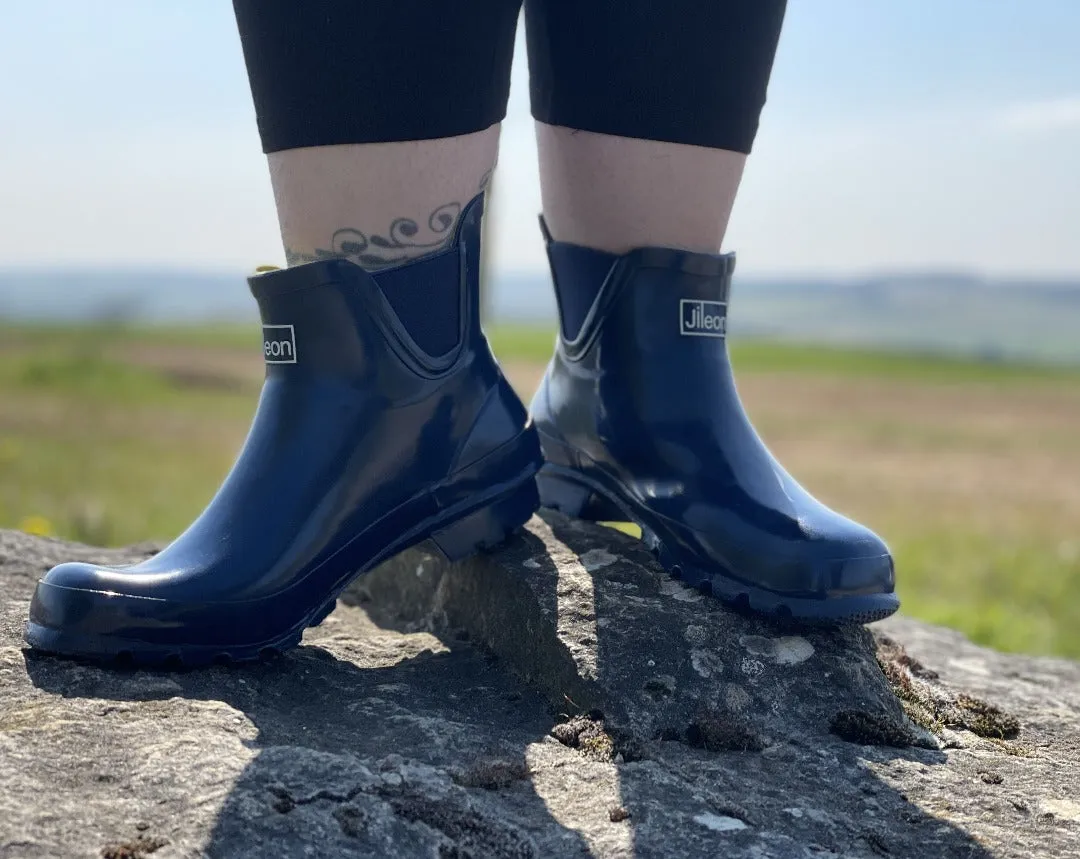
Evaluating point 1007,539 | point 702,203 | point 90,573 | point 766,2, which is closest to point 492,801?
point 90,573

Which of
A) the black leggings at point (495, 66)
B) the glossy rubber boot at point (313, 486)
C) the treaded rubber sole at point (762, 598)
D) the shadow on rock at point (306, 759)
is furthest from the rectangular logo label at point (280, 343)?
the treaded rubber sole at point (762, 598)

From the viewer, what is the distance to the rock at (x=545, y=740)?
116cm

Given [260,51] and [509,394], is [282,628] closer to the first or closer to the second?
[509,394]

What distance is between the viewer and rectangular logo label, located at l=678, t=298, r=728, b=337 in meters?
1.75

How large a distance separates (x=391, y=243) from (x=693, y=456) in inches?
21.8

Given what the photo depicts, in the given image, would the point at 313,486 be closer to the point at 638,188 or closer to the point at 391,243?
the point at 391,243

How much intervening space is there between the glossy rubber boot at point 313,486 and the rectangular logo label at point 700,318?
320 mm

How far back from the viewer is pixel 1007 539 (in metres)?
6.23

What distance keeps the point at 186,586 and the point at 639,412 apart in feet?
2.38

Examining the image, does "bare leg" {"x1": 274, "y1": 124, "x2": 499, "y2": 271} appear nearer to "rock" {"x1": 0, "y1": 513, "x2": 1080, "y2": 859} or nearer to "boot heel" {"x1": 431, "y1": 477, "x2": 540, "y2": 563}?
"boot heel" {"x1": 431, "y1": 477, "x2": 540, "y2": 563}

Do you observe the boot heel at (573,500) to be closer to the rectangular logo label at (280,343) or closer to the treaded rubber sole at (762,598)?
the treaded rubber sole at (762,598)

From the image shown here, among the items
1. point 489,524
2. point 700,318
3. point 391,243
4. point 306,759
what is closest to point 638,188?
point 700,318

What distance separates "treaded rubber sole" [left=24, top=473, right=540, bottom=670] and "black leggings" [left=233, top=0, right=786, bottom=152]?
0.57m

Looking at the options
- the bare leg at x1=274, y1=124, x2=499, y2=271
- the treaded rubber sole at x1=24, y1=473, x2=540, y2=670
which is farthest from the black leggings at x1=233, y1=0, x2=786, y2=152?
the treaded rubber sole at x1=24, y1=473, x2=540, y2=670
